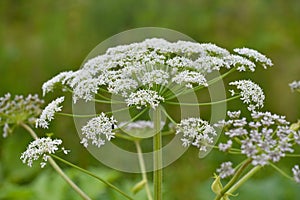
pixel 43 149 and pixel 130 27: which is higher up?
pixel 130 27

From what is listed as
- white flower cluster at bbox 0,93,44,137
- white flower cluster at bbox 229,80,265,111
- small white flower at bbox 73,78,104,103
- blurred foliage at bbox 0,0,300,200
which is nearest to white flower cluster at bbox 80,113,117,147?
small white flower at bbox 73,78,104,103

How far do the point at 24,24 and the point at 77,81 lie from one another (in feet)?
15.6

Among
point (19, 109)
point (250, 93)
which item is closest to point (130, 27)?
point (19, 109)

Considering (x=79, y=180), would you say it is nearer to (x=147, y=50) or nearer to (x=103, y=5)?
(x=147, y=50)

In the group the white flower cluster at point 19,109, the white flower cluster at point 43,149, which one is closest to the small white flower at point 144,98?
the white flower cluster at point 43,149

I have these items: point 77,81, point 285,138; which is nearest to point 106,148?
point 77,81

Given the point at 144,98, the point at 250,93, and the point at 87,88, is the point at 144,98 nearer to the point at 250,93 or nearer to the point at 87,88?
the point at 87,88

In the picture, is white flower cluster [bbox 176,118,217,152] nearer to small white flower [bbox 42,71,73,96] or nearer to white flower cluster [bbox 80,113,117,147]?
white flower cluster [bbox 80,113,117,147]

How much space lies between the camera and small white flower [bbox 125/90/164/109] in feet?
4.45

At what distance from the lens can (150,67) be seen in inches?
60.3

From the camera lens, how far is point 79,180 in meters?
2.64

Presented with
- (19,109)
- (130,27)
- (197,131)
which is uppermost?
(130,27)

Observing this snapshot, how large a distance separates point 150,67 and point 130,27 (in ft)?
12.2

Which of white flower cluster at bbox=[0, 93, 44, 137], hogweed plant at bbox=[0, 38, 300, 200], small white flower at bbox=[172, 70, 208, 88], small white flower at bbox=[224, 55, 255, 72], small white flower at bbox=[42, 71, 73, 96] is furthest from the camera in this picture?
white flower cluster at bbox=[0, 93, 44, 137]
